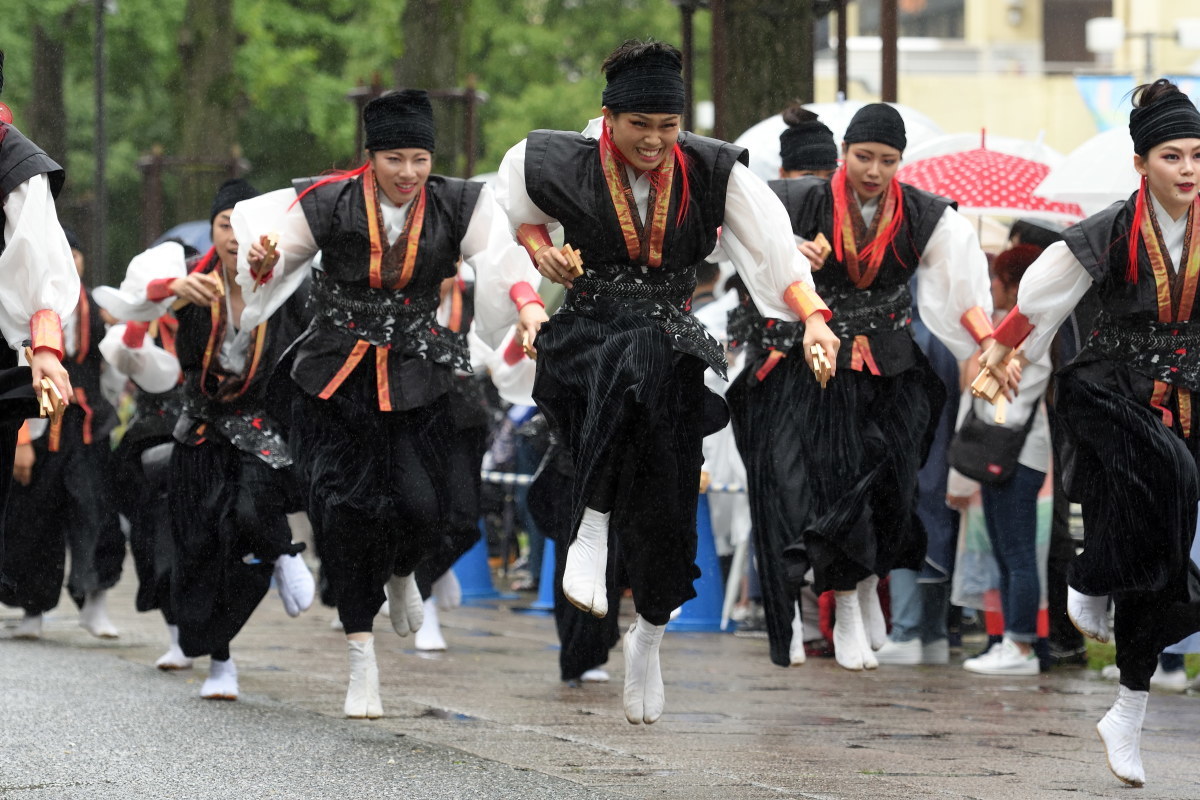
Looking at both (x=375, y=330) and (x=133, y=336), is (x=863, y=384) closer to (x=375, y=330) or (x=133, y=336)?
(x=375, y=330)

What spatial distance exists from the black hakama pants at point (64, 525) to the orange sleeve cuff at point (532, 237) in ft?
15.5

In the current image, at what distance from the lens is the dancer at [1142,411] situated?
6281 millimetres

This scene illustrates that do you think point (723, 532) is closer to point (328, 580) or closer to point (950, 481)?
point (950, 481)

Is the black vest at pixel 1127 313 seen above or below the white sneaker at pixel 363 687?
above

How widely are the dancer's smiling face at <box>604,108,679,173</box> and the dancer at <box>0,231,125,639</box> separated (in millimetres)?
4876

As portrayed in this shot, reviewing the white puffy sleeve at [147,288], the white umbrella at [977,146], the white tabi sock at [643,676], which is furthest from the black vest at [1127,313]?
the white umbrella at [977,146]

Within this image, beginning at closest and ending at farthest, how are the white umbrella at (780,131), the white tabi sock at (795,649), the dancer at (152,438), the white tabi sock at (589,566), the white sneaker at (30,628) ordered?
1. the white tabi sock at (589,566)
2. the white tabi sock at (795,649)
3. the dancer at (152,438)
4. the white sneaker at (30,628)
5. the white umbrella at (780,131)

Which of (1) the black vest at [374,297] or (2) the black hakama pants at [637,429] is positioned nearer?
(2) the black hakama pants at [637,429]

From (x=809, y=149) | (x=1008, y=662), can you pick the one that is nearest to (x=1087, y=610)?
(x=809, y=149)

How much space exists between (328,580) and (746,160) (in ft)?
7.99

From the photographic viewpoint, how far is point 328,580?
25.5ft

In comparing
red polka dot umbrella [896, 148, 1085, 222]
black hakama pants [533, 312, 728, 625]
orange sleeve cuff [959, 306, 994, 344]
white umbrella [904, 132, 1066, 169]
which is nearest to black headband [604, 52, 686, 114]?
black hakama pants [533, 312, 728, 625]

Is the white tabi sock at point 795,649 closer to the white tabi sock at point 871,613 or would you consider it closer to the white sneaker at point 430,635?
the white tabi sock at point 871,613

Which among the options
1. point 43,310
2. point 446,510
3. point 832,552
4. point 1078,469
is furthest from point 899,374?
point 43,310
